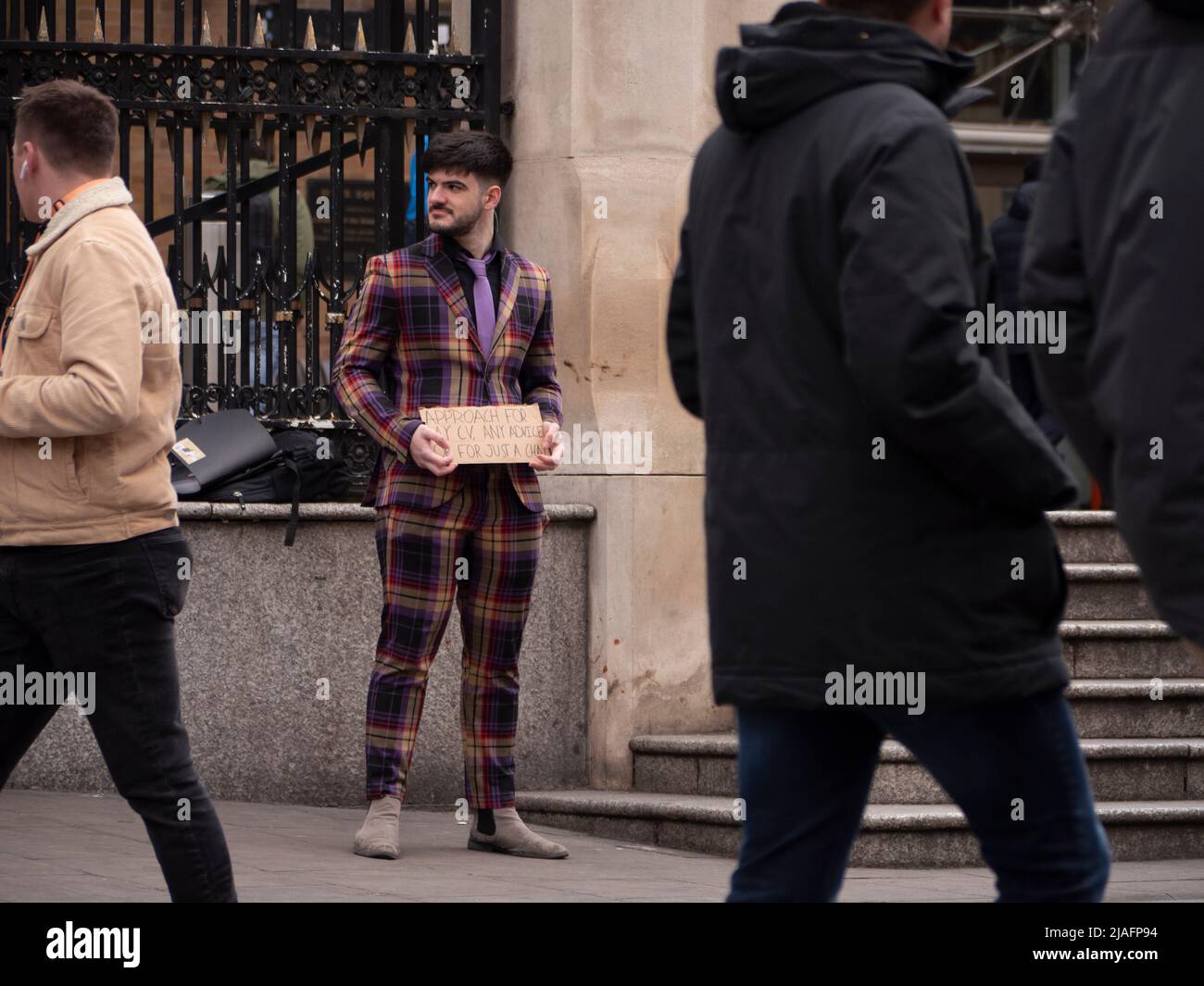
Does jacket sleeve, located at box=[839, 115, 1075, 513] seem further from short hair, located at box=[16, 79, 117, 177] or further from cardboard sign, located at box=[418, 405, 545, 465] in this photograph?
cardboard sign, located at box=[418, 405, 545, 465]

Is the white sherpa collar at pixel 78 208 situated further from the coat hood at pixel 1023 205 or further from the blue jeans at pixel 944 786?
the coat hood at pixel 1023 205

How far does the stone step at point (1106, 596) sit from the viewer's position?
8578 mm

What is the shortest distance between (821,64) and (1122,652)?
522 centimetres

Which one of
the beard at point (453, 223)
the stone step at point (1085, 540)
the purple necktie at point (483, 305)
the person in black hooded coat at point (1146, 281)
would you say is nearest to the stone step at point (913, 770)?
the stone step at point (1085, 540)

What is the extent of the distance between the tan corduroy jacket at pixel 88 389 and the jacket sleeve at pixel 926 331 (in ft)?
6.32

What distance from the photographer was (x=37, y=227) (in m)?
8.35

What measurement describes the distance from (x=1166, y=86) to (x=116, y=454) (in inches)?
103

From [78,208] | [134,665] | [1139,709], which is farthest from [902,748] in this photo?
[78,208]

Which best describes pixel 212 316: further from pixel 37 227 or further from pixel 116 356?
pixel 116 356

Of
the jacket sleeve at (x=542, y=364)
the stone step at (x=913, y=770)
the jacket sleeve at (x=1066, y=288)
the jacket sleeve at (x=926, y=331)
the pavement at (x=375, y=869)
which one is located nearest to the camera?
the jacket sleeve at (x=1066, y=288)

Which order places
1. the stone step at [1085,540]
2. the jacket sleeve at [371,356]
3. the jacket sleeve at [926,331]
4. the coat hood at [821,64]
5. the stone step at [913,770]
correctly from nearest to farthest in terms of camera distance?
1. the jacket sleeve at [926,331]
2. the coat hood at [821,64]
3. the jacket sleeve at [371,356]
4. the stone step at [913,770]
5. the stone step at [1085,540]
